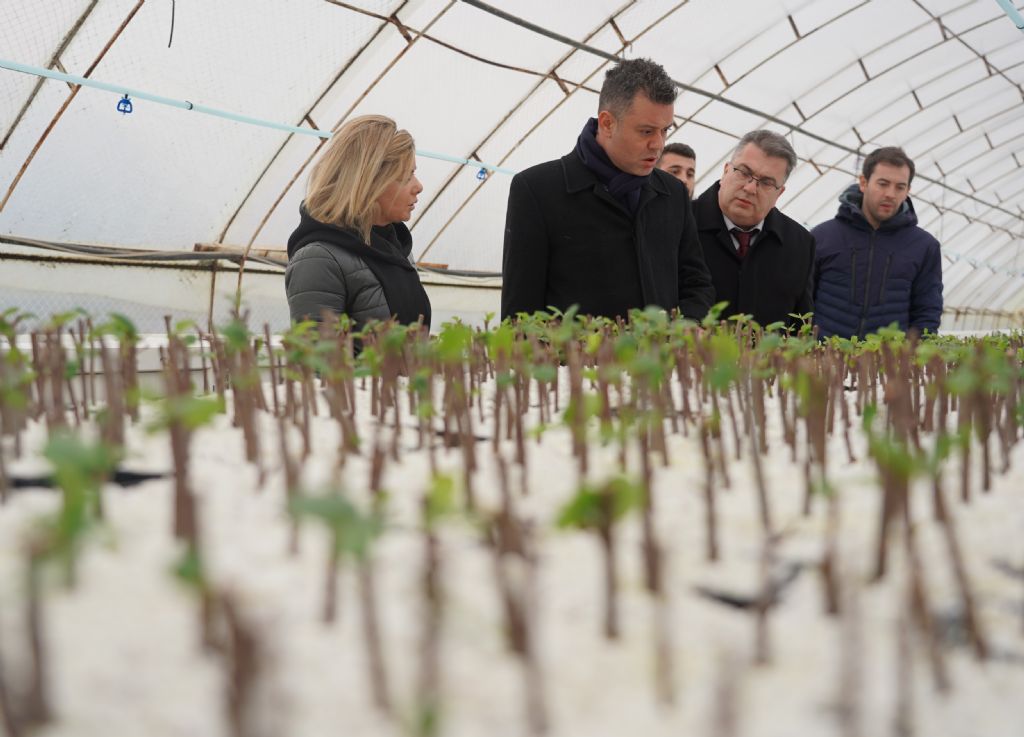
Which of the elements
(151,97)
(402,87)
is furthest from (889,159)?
(151,97)

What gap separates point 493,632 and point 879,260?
15.2 ft

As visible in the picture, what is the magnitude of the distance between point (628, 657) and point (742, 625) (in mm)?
147

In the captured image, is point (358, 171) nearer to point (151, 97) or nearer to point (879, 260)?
point (879, 260)

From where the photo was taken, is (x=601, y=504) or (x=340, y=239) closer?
(x=601, y=504)

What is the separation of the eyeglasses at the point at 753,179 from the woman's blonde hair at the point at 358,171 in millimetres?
1647

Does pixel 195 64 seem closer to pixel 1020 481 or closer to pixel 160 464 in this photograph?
pixel 160 464

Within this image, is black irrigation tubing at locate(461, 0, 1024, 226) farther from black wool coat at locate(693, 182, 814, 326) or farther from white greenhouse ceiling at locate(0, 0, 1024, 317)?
black wool coat at locate(693, 182, 814, 326)

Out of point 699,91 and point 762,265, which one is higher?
point 699,91

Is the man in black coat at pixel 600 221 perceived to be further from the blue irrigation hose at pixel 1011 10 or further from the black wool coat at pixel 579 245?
the blue irrigation hose at pixel 1011 10

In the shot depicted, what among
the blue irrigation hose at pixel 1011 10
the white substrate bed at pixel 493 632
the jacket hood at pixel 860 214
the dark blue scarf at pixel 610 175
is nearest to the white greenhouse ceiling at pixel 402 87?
the blue irrigation hose at pixel 1011 10

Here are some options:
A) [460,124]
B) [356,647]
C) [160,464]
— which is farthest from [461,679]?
[460,124]

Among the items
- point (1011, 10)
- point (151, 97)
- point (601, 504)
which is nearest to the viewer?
point (601, 504)

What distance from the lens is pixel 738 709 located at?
2.31 feet

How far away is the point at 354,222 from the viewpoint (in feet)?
11.8
